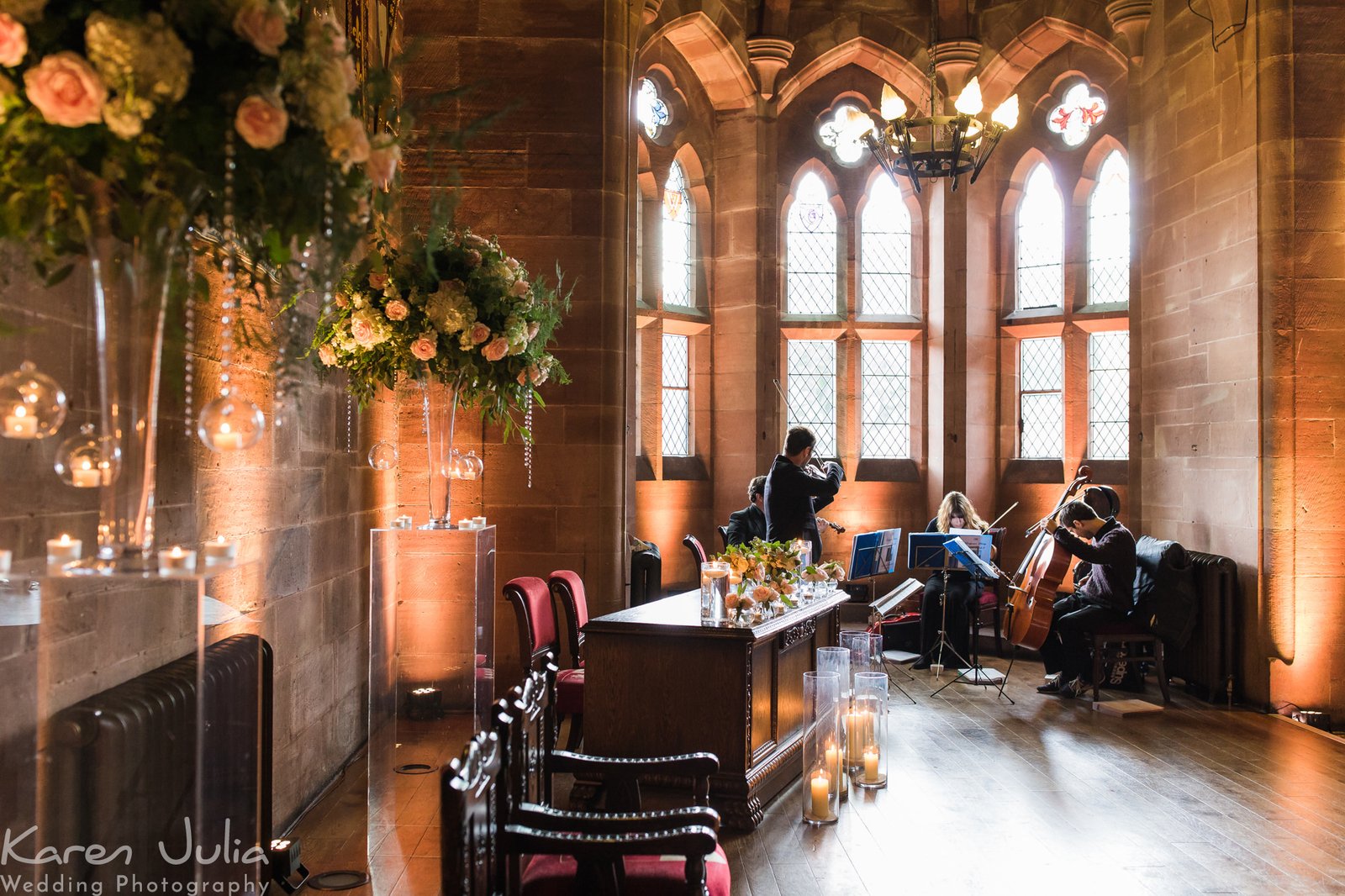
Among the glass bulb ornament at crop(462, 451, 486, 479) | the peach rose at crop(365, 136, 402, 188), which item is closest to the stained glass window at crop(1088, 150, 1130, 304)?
the glass bulb ornament at crop(462, 451, 486, 479)

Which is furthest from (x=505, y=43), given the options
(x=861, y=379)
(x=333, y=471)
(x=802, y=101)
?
(x=861, y=379)

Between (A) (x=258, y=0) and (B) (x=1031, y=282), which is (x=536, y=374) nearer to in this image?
(A) (x=258, y=0)

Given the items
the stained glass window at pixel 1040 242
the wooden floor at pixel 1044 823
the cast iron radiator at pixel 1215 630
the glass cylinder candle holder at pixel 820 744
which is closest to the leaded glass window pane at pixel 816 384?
the stained glass window at pixel 1040 242

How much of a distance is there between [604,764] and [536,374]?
1.86 m

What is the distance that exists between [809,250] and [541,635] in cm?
690

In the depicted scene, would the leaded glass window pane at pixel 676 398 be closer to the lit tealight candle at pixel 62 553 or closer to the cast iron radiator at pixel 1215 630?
the cast iron radiator at pixel 1215 630

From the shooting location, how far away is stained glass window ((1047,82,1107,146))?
10.4m

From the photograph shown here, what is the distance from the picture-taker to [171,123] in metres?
1.60

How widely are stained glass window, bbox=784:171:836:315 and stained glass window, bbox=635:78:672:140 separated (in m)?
1.62

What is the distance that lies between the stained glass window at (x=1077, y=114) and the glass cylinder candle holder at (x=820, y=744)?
25.3 feet

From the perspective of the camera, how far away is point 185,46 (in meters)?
1.58

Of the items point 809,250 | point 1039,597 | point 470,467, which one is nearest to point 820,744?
point 470,467

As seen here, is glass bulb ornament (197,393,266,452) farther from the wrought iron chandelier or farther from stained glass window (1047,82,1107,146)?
stained glass window (1047,82,1107,146)

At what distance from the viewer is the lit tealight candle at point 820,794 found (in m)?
4.60
